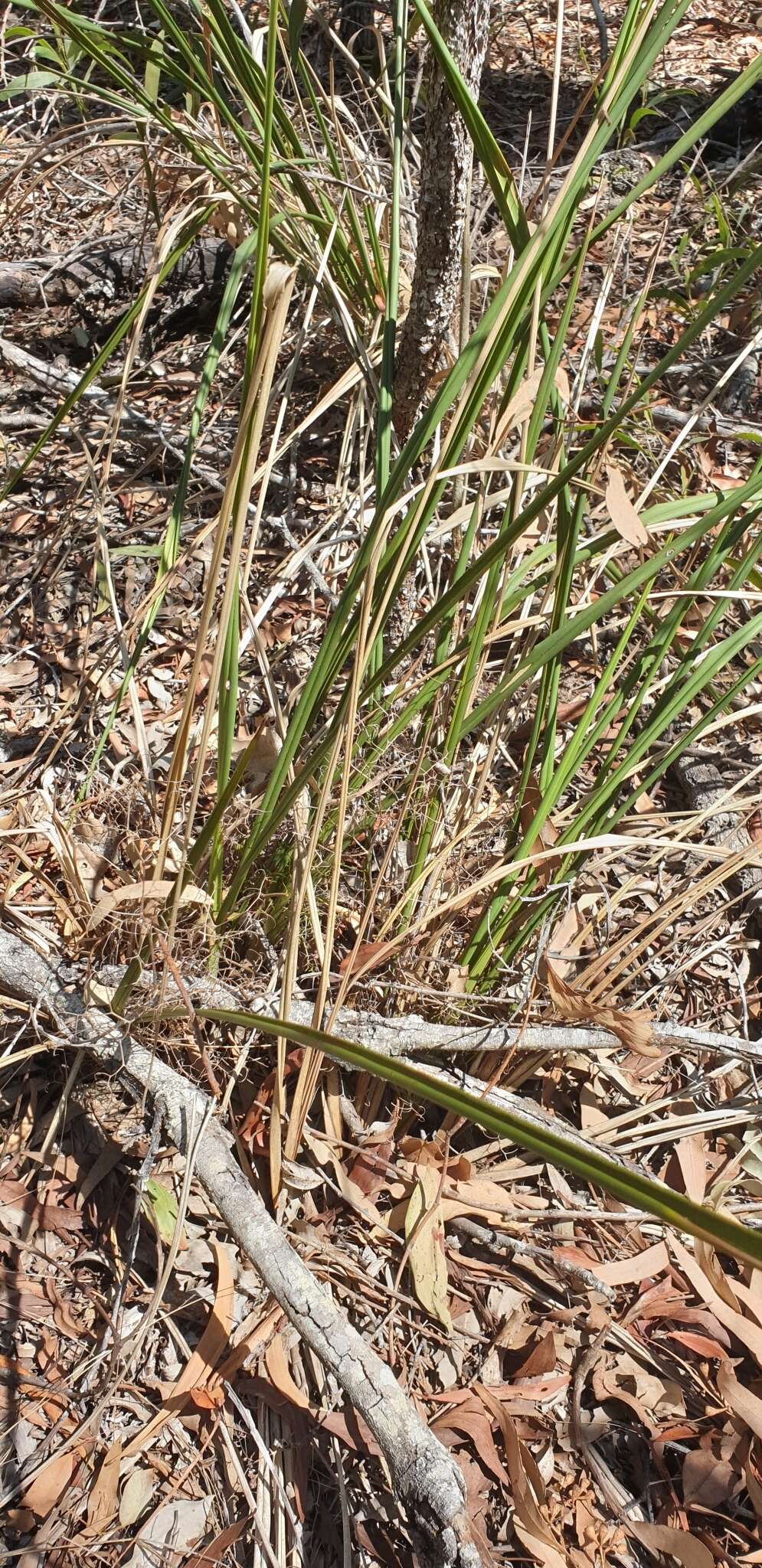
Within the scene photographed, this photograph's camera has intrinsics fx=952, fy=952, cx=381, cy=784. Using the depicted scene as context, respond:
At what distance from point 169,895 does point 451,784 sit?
1.10 ft

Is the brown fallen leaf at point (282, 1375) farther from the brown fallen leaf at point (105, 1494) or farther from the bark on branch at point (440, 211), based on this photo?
the bark on branch at point (440, 211)

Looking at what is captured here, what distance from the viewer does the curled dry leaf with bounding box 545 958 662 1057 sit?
0.91 m

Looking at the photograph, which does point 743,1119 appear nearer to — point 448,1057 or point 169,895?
point 448,1057

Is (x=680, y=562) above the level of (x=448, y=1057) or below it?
above

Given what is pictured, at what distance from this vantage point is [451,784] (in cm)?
104

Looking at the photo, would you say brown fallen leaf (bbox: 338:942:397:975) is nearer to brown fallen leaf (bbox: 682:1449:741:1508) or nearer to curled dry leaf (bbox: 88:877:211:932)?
curled dry leaf (bbox: 88:877:211:932)

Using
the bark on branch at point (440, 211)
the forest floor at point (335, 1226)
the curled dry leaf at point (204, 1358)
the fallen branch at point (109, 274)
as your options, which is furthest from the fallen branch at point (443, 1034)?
the fallen branch at point (109, 274)

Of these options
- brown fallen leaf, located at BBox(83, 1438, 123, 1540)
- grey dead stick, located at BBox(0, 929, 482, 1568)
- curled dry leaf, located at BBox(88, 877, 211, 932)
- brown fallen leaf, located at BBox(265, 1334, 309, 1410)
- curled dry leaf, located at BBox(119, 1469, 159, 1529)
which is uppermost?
curled dry leaf, located at BBox(88, 877, 211, 932)

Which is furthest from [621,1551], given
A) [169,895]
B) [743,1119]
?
[169,895]

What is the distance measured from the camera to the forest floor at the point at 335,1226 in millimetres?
834

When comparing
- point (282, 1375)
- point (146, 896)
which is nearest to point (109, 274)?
point (146, 896)

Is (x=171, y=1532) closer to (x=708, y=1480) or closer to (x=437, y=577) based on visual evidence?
(x=708, y=1480)

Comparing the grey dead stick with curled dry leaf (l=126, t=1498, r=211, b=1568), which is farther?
curled dry leaf (l=126, t=1498, r=211, b=1568)

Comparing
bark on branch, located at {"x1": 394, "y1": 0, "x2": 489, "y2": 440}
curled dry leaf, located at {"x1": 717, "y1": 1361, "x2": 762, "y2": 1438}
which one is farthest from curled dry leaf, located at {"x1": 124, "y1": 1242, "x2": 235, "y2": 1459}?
bark on branch, located at {"x1": 394, "y1": 0, "x2": 489, "y2": 440}
